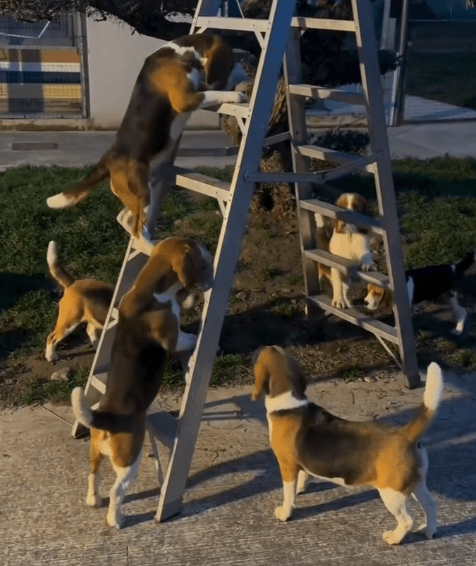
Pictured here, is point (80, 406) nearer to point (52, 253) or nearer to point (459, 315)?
point (52, 253)

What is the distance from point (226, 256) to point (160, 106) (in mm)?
889

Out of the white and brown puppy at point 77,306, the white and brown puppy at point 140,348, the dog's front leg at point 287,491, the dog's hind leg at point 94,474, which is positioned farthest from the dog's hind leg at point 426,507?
the white and brown puppy at point 77,306

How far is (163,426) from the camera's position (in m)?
4.55

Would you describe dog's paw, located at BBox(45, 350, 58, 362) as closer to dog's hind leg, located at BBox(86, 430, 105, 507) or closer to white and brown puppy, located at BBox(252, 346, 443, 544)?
dog's hind leg, located at BBox(86, 430, 105, 507)

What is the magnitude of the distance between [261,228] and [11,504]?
13.3ft

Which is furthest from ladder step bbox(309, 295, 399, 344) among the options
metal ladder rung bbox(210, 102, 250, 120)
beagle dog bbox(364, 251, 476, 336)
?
metal ladder rung bbox(210, 102, 250, 120)

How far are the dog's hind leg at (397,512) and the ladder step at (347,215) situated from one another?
1.98 m

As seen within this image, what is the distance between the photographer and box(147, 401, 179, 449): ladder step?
4453 millimetres

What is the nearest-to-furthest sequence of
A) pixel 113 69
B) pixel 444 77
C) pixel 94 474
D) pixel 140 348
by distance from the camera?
1. pixel 140 348
2. pixel 94 474
3. pixel 113 69
4. pixel 444 77

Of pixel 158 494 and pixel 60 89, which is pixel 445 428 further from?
pixel 60 89

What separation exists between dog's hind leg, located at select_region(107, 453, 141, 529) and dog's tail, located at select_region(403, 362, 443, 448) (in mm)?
1323

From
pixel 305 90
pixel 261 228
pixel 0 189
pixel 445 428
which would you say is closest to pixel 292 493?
pixel 445 428

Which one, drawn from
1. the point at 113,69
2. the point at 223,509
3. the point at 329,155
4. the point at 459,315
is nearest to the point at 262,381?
the point at 223,509

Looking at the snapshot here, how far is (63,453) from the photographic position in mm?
4945
